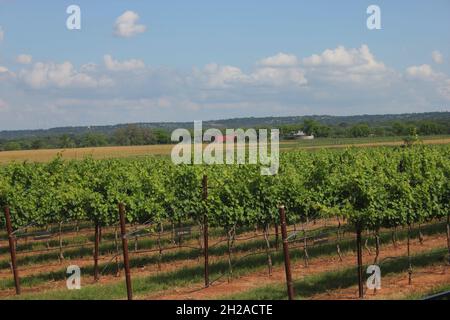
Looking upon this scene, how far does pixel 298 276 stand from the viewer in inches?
537

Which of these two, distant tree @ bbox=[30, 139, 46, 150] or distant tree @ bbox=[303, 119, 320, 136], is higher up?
distant tree @ bbox=[303, 119, 320, 136]

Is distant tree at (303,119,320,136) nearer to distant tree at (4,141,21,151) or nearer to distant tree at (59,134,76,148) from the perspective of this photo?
distant tree at (59,134,76,148)

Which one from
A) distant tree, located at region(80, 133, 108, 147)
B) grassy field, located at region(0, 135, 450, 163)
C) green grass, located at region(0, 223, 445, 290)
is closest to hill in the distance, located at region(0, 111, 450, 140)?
distant tree, located at region(80, 133, 108, 147)

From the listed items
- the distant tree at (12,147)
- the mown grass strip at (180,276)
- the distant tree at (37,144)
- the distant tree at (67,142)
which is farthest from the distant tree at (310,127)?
the mown grass strip at (180,276)

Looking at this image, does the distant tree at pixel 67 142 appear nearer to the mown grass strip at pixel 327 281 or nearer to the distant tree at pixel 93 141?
the distant tree at pixel 93 141

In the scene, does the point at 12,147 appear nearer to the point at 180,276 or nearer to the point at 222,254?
the point at 222,254

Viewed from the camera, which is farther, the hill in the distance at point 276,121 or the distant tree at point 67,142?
the hill in the distance at point 276,121

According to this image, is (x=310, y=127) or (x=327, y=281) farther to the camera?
(x=310, y=127)

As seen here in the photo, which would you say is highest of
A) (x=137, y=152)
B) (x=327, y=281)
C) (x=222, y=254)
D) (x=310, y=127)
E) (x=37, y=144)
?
(x=310, y=127)

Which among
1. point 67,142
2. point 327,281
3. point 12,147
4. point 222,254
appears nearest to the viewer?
point 327,281

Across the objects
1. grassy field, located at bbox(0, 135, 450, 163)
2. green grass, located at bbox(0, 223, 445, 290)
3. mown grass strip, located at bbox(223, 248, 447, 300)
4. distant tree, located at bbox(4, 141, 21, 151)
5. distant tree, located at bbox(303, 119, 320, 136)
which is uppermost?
distant tree, located at bbox(303, 119, 320, 136)

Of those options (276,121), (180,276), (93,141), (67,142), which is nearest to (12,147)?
(67,142)
